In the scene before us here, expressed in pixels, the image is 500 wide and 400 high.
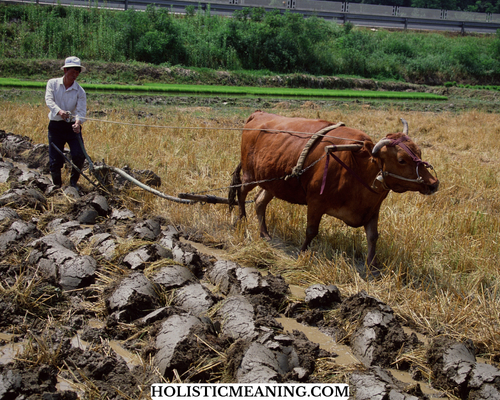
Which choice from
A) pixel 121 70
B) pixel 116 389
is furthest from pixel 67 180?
pixel 121 70

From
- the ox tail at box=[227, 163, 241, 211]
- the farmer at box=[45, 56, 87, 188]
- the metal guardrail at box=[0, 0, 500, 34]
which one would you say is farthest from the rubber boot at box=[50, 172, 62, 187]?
the metal guardrail at box=[0, 0, 500, 34]

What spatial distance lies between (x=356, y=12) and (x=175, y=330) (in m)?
45.7

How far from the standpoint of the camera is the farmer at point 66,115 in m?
7.31

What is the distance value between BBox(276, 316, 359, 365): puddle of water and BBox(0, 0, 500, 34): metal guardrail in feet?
103

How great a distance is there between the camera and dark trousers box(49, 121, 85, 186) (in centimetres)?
761

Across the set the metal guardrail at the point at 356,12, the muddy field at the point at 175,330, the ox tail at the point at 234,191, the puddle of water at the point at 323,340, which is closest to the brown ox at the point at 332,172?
the ox tail at the point at 234,191

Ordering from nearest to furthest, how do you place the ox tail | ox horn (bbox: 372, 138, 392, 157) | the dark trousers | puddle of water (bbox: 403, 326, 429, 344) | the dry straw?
puddle of water (bbox: 403, 326, 429, 344), the dry straw, ox horn (bbox: 372, 138, 392, 157), the ox tail, the dark trousers

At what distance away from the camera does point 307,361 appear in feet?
12.6

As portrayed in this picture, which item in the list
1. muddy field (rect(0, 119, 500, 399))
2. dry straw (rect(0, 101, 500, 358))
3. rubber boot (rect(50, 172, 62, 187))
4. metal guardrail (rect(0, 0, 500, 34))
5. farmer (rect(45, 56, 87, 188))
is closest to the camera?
muddy field (rect(0, 119, 500, 399))

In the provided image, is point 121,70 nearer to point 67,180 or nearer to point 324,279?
point 67,180

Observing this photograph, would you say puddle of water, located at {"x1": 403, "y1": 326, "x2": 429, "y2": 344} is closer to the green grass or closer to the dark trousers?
the dark trousers

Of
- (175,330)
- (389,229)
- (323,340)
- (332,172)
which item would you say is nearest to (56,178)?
(332,172)

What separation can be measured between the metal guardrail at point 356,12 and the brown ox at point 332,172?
29.2 meters

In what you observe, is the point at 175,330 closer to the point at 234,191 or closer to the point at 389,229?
the point at 234,191
